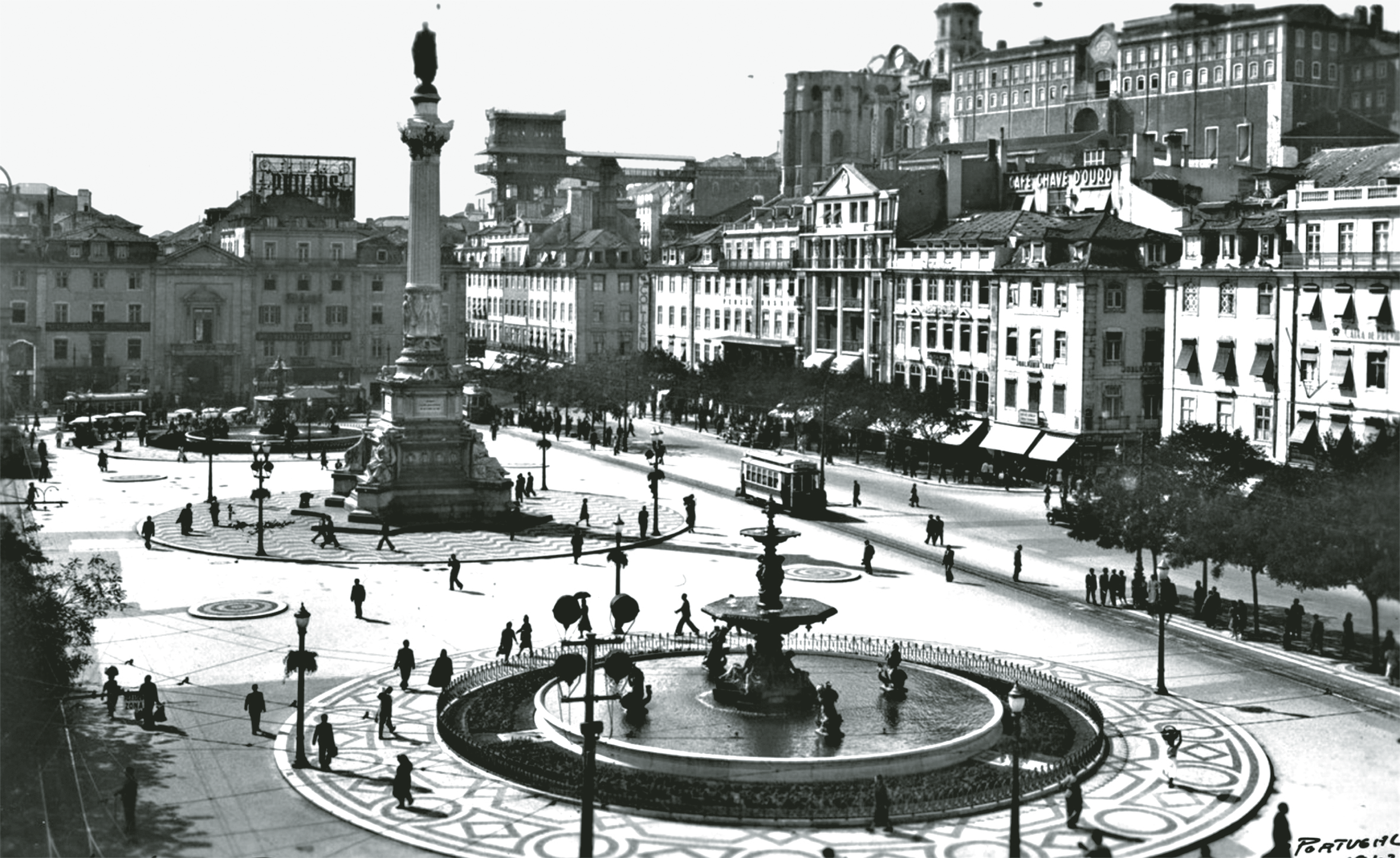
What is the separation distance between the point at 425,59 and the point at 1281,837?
Answer: 4625cm

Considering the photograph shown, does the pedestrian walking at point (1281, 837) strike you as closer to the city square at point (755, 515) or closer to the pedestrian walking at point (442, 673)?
the city square at point (755, 515)

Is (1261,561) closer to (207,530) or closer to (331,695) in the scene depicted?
(331,695)

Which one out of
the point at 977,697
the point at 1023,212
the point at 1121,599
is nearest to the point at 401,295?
the point at 1023,212

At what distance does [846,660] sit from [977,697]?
4.42m

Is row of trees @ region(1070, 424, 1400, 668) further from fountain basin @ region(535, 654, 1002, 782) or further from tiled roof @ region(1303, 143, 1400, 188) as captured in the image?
tiled roof @ region(1303, 143, 1400, 188)

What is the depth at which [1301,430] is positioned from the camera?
190ft

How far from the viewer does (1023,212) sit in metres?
85.4

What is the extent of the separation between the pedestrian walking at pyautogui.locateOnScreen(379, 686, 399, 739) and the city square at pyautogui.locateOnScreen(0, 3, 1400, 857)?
135 mm

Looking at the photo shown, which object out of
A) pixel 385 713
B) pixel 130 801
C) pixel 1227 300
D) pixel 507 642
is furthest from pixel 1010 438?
pixel 130 801

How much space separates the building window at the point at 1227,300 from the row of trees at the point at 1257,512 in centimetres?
1305

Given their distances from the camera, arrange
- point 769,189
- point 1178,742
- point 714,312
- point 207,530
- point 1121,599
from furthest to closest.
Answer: point 769,189
point 714,312
point 207,530
point 1121,599
point 1178,742

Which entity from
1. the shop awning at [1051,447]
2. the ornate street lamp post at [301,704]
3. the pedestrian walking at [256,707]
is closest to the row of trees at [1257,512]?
the shop awning at [1051,447]

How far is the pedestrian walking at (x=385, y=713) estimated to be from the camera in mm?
31031

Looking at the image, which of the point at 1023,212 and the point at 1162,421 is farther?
the point at 1023,212
